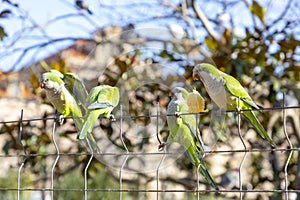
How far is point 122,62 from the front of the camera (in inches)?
131

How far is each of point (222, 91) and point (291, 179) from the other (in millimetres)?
2243

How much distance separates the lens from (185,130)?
160 centimetres

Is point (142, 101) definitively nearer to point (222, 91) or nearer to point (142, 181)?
point (142, 181)


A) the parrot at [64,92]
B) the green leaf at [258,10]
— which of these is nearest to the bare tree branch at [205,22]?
the green leaf at [258,10]

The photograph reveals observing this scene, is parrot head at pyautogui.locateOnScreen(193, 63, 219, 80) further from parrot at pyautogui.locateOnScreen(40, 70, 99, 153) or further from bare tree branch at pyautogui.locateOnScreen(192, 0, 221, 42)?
bare tree branch at pyautogui.locateOnScreen(192, 0, 221, 42)

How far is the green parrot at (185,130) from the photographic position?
158cm

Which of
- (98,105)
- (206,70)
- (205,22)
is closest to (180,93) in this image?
(206,70)

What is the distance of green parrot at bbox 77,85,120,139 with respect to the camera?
1713 millimetres

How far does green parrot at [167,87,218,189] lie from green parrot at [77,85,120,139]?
0.70 feet

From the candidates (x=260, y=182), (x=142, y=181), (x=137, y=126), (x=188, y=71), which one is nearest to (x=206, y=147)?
(x=137, y=126)

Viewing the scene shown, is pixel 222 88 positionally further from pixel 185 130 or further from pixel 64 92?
pixel 64 92

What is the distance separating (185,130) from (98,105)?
0.93 feet

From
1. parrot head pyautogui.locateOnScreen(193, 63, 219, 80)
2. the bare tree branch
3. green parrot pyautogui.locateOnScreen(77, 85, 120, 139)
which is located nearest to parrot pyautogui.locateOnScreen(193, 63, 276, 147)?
parrot head pyautogui.locateOnScreen(193, 63, 219, 80)

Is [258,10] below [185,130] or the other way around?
the other way around
